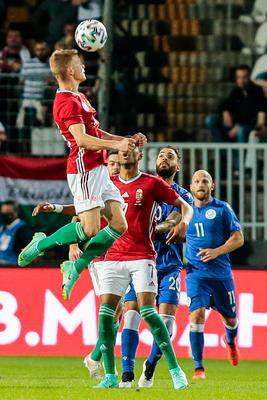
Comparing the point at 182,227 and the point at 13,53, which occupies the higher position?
the point at 13,53

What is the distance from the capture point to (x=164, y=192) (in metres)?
10.9

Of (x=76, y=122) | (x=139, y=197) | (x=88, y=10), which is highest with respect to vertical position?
(x=88, y=10)

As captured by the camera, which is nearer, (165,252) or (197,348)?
(165,252)

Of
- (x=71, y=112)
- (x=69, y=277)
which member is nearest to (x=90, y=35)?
(x=71, y=112)

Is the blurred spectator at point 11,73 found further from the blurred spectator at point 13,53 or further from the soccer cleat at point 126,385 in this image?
the soccer cleat at point 126,385

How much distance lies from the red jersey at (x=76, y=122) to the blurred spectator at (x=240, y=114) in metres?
8.31

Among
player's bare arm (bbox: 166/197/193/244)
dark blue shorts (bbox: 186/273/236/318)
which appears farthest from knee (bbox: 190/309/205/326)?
player's bare arm (bbox: 166/197/193/244)

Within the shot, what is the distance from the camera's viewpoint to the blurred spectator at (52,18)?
1967 centimetres

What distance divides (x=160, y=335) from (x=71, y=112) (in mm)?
1875

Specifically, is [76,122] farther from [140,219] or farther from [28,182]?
[28,182]

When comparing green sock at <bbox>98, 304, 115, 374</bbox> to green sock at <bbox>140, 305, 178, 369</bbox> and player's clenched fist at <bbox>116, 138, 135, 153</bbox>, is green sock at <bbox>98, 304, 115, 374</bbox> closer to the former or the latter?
green sock at <bbox>140, 305, 178, 369</bbox>

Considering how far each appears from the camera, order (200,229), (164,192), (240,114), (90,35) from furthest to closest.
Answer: (240,114) → (200,229) → (164,192) → (90,35)

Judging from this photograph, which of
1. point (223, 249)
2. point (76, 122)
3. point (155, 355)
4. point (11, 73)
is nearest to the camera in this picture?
point (76, 122)

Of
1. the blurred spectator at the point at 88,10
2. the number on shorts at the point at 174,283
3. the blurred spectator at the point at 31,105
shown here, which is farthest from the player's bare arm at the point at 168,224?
the blurred spectator at the point at 88,10
